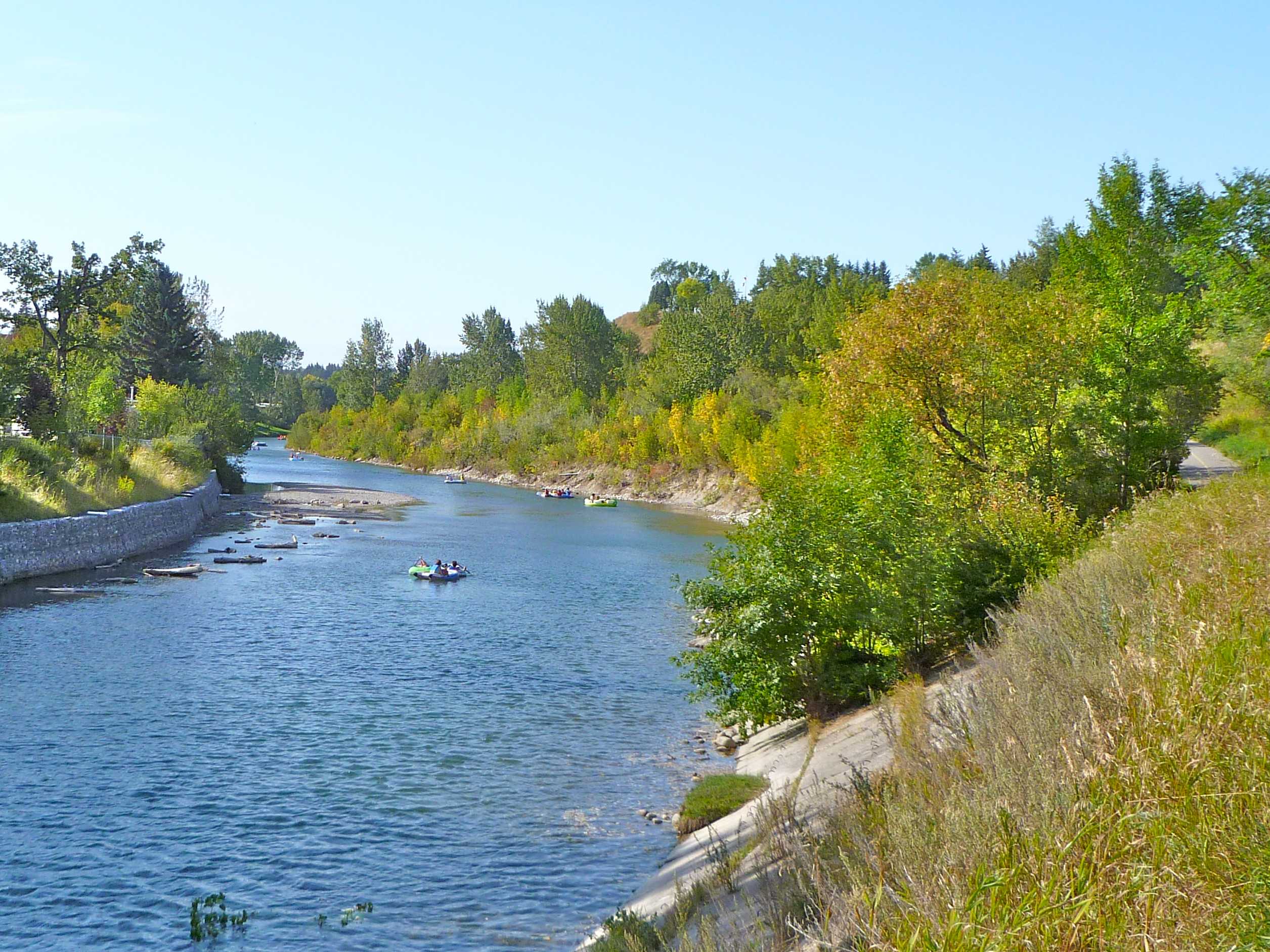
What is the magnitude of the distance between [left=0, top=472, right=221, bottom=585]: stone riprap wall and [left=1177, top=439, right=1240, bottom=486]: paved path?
4132cm

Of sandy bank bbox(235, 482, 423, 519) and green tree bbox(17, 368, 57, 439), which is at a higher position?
green tree bbox(17, 368, 57, 439)

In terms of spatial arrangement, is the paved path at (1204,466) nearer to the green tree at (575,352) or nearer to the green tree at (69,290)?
the green tree at (69,290)

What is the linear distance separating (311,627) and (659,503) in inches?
2640

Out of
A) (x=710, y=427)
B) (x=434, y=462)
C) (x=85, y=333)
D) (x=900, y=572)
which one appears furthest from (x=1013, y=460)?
(x=434, y=462)

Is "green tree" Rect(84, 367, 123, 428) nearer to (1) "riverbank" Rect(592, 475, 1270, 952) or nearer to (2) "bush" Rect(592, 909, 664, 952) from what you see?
(2) "bush" Rect(592, 909, 664, 952)

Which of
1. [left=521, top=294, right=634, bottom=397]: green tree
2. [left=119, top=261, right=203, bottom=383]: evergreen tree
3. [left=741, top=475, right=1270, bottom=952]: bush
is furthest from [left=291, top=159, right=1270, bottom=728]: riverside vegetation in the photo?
[left=521, top=294, right=634, bottom=397]: green tree

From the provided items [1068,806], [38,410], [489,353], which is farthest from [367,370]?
[1068,806]

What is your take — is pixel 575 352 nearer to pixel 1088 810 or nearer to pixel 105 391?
pixel 105 391

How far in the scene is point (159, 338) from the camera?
9200 cm

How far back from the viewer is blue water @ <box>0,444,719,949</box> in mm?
14648

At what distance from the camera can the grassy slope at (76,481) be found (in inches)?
1644

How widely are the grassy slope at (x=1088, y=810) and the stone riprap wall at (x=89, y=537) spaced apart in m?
38.0

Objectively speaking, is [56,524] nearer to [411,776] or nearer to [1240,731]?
[411,776]

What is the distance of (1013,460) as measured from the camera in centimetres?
2852
